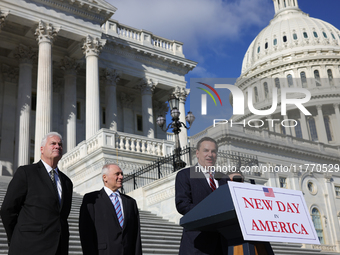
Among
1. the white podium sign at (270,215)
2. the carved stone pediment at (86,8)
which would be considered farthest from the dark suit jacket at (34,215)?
the carved stone pediment at (86,8)

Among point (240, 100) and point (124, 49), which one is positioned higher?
point (124, 49)

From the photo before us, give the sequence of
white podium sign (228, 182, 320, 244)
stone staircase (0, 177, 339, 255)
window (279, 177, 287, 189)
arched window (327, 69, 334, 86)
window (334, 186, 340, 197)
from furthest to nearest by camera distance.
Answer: arched window (327, 69, 334, 86)
window (334, 186, 340, 197)
window (279, 177, 287, 189)
stone staircase (0, 177, 339, 255)
white podium sign (228, 182, 320, 244)

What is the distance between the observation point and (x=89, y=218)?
16.6ft

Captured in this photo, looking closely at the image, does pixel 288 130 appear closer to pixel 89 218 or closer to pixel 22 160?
pixel 22 160

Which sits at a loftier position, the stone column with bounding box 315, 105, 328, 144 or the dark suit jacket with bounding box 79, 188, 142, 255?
the stone column with bounding box 315, 105, 328, 144

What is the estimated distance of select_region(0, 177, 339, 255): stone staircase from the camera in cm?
959

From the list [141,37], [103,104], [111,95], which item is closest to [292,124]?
[111,95]

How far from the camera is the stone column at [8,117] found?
26656 mm

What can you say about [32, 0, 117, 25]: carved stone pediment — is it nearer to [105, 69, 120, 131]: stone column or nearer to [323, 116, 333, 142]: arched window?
[105, 69, 120, 131]: stone column

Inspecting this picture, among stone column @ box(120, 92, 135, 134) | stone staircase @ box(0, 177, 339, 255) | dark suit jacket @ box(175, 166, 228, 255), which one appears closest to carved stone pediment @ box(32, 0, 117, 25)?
stone column @ box(120, 92, 135, 134)

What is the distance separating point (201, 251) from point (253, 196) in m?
1.05

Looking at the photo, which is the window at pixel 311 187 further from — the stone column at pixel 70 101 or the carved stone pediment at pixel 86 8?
the carved stone pediment at pixel 86 8

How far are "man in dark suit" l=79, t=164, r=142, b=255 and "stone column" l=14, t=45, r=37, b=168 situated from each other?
62.3 feet

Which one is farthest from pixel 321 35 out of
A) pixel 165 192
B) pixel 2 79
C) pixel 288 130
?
pixel 165 192
